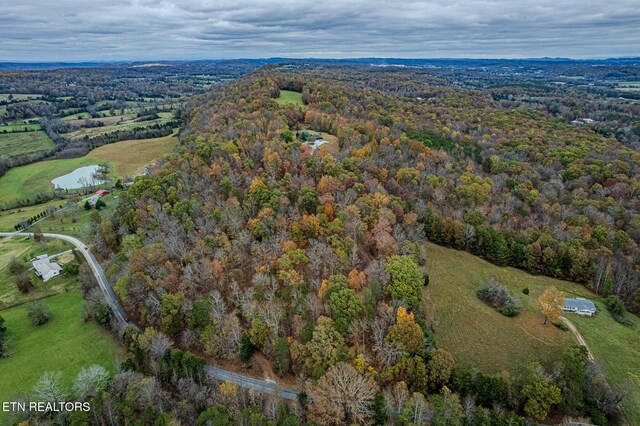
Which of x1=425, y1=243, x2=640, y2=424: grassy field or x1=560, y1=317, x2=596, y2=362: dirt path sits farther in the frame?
x1=560, y1=317, x2=596, y2=362: dirt path

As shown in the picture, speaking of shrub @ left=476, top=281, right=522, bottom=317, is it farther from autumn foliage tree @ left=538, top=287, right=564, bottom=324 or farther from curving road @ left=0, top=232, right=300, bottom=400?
curving road @ left=0, top=232, right=300, bottom=400

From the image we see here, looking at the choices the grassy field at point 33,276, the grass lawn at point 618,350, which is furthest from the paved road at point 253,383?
the grassy field at point 33,276

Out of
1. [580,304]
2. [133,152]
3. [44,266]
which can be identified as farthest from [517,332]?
[133,152]

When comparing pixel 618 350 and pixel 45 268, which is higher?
pixel 618 350

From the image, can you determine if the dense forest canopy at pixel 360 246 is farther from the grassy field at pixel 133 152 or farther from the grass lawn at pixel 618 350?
the grassy field at pixel 133 152

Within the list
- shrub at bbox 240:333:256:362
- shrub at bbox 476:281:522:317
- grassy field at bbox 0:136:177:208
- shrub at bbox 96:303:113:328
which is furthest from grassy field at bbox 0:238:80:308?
shrub at bbox 476:281:522:317

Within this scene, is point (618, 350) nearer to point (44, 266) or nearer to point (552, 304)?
point (552, 304)

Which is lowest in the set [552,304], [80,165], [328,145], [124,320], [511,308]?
[124,320]
